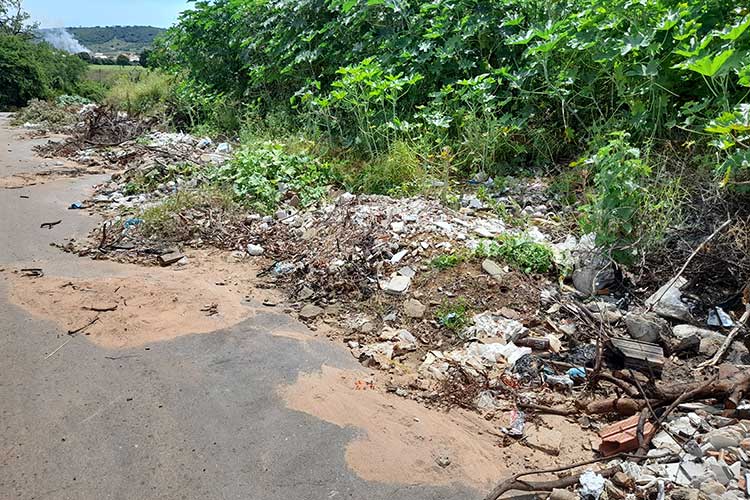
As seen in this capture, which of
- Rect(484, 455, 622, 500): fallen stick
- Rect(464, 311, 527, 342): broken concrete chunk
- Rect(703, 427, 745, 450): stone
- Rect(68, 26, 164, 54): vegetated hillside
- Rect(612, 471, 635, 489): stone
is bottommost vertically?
Rect(484, 455, 622, 500): fallen stick

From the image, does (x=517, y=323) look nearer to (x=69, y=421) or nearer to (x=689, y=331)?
(x=689, y=331)

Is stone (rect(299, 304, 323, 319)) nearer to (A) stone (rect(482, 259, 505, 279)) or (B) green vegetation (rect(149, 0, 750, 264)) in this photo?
(A) stone (rect(482, 259, 505, 279))

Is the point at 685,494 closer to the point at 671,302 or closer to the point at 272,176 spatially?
the point at 671,302

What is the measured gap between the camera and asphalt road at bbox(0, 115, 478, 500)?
1.89 metres

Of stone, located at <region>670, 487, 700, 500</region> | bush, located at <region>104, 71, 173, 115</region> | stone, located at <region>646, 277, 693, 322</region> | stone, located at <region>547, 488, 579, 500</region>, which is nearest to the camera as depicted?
stone, located at <region>670, 487, 700, 500</region>

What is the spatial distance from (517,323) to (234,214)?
2.55 metres

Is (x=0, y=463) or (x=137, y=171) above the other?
(x=137, y=171)

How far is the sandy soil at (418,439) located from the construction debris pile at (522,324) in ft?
0.28

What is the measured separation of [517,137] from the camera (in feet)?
14.9

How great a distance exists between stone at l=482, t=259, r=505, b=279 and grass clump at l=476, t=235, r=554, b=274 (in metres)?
0.07

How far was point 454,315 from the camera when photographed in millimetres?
2803

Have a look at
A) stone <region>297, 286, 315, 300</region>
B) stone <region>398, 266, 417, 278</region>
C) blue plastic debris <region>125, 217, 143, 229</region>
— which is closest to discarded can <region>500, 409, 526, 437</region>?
stone <region>398, 266, 417, 278</region>

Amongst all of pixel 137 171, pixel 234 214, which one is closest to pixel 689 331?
pixel 234 214

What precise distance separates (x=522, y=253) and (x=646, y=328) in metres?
0.81
